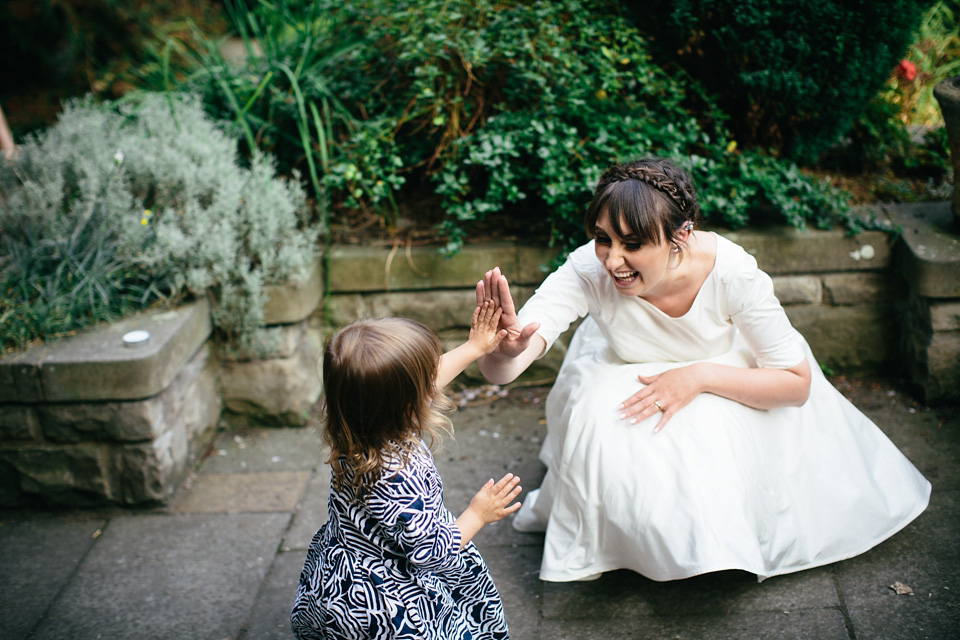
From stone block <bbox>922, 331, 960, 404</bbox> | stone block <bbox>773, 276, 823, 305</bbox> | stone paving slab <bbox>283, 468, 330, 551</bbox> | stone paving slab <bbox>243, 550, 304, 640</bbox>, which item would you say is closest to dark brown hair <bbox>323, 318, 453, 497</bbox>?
stone paving slab <bbox>243, 550, 304, 640</bbox>

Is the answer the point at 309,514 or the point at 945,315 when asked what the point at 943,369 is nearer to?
the point at 945,315

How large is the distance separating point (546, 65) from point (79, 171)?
6.51 feet

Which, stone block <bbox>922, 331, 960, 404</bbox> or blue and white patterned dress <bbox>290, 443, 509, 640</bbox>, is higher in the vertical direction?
blue and white patterned dress <bbox>290, 443, 509, 640</bbox>

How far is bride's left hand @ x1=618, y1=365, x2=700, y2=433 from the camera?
6.59 feet

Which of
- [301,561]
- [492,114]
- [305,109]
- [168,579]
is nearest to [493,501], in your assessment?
[301,561]

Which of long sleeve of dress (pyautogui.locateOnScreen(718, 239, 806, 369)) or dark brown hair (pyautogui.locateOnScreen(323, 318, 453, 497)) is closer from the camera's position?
dark brown hair (pyautogui.locateOnScreen(323, 318, 453, 497))

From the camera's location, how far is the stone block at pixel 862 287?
300 centimetres

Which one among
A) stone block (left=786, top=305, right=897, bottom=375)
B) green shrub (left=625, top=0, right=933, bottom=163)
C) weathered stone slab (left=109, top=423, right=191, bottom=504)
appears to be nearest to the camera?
weathered stone slab (left=109, top=423, right=191, bottom=504)

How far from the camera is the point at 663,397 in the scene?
2029 millimetres

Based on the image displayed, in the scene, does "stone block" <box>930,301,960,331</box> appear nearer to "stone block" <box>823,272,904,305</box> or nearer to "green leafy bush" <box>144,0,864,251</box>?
"stone block" <box>823,272,904,305</box>

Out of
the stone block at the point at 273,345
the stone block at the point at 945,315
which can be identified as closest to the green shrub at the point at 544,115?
the stone block at the point at 945,315

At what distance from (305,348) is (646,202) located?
1850 mm

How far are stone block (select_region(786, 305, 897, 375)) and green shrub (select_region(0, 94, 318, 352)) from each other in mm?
2120

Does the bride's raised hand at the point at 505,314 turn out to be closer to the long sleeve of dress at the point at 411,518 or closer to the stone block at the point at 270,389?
the long sleeve of dress at the point at 411,518
